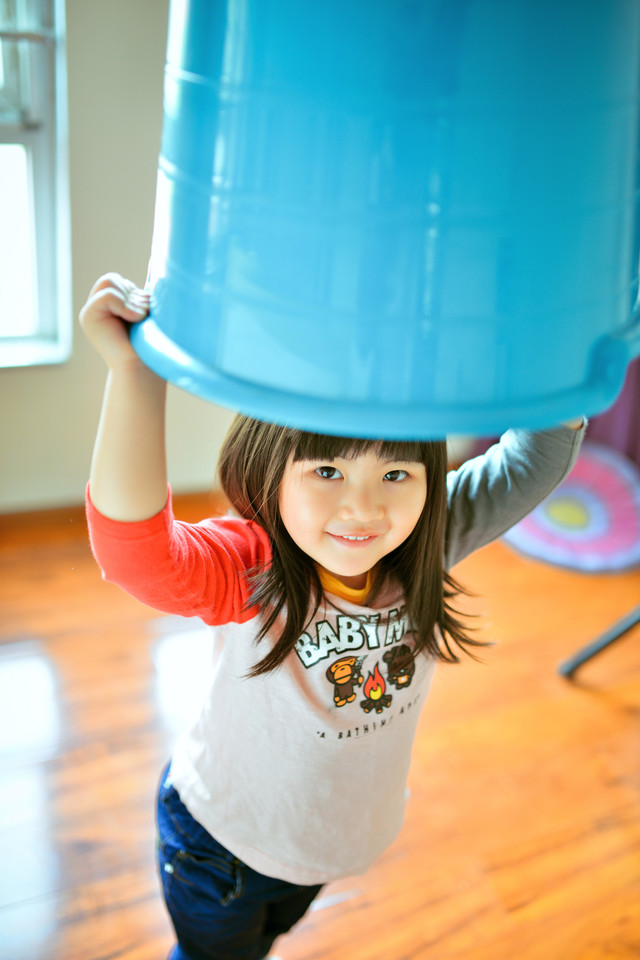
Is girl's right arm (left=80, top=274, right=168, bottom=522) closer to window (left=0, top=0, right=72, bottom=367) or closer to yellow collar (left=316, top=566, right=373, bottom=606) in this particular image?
yellow collar (left=316, top=566, right=373, bottom=606)

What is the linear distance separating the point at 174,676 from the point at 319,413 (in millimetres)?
1427

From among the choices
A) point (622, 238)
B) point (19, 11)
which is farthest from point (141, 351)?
point (19, 11)

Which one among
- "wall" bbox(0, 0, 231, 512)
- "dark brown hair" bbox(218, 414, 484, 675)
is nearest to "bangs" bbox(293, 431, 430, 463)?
"dark brown hair" bbox(218, 414, 484, 675)

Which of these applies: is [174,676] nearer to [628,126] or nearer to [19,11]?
[19,11]

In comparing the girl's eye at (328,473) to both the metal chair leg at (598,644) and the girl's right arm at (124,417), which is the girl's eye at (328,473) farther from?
the metal chair leg at (598,644)

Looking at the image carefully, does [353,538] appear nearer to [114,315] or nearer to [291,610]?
[291,610]

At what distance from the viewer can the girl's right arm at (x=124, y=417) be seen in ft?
1.74

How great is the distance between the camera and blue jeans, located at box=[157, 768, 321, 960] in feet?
3.09

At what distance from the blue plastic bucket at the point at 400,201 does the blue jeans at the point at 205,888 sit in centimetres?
66

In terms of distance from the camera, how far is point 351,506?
687 millimetres

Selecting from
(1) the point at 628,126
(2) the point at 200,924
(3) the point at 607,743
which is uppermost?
(1) the point at 628,126

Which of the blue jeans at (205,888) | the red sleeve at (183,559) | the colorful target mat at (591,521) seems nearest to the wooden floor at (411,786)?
the colorful target mat at (591,521)

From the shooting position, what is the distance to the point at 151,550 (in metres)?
0.63

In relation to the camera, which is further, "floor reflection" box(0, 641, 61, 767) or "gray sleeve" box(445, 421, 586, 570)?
"floor reflection" box(0, 641, 61, 767)
